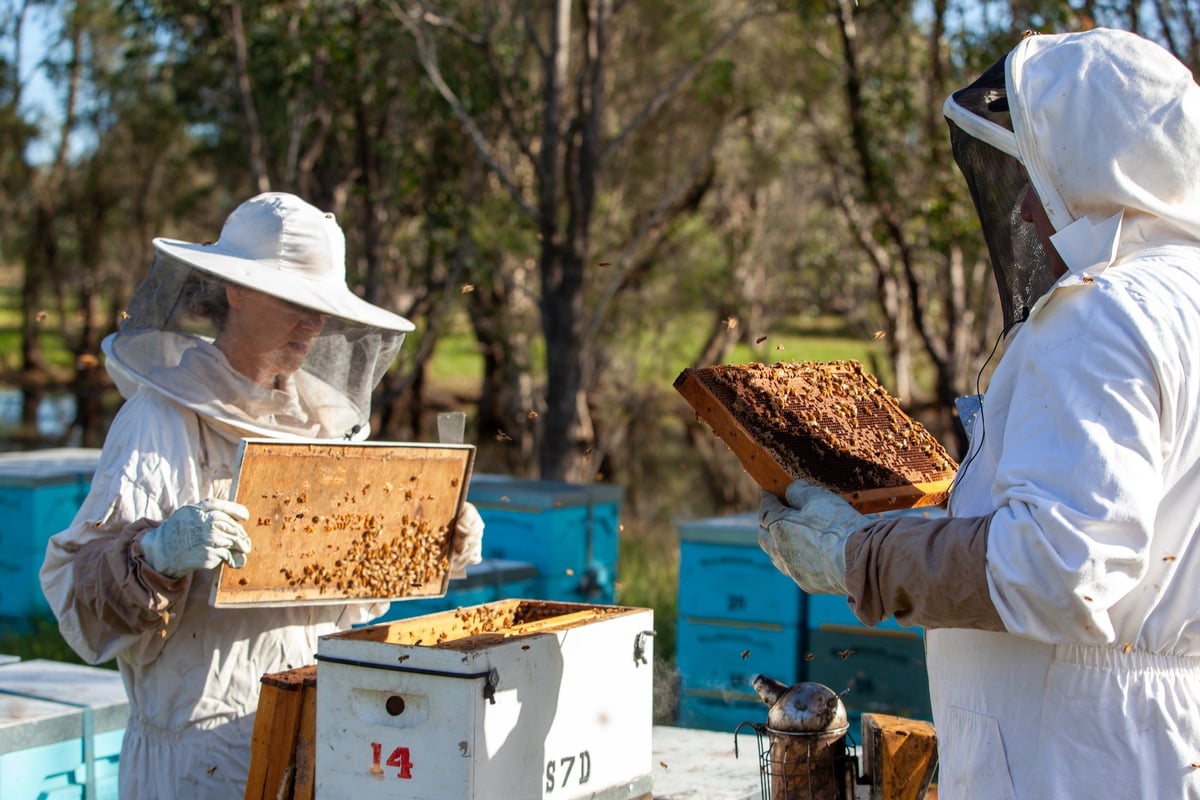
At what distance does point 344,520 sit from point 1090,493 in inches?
67.4

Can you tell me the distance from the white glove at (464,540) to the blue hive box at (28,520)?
4.49m

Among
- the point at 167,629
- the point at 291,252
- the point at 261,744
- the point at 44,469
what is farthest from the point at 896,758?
the point at 44,469

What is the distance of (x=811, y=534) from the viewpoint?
6.91ft

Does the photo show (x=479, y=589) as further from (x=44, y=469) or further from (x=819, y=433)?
(x=819, y=433)

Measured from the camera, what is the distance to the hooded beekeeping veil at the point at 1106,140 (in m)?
1.84

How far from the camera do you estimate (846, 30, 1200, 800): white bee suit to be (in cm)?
172

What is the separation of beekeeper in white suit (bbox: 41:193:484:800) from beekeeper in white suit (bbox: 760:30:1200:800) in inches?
56.5

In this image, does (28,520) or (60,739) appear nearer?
(60,739)

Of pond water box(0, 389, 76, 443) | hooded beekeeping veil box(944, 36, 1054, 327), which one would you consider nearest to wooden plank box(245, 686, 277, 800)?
hooded beekeeping veil box(944, 36, 1054, 327)

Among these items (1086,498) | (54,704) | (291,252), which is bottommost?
(54,704)

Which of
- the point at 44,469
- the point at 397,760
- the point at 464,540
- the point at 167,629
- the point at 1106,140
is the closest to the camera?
the point at 1106,140

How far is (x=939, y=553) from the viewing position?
1853mm

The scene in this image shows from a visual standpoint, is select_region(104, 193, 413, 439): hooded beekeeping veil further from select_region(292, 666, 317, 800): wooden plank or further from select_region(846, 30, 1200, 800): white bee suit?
select_region(846, 30, 1200, 800): white bee suit

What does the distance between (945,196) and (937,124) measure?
1.10 m
